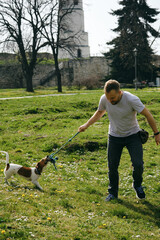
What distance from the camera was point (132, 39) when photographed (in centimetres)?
3862

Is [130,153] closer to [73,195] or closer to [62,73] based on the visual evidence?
[73,195]

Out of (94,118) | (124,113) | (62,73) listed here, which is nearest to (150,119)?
(124,113)

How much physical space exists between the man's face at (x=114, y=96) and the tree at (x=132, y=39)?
112ft

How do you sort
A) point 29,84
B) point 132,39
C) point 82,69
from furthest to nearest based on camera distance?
point 82,69, point 132,39, point 29,84

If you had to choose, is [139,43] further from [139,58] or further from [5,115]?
[5,115]

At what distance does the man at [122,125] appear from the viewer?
436cm

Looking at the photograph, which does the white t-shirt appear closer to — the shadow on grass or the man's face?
the man's face

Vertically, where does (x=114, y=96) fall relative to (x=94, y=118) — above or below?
above

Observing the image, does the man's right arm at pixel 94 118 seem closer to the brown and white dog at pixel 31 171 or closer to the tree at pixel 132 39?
the brown and white dog at pixel 31 171

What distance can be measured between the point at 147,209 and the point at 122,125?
4.56 feet

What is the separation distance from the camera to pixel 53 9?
93.8 feet

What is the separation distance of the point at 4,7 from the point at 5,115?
1797 cm

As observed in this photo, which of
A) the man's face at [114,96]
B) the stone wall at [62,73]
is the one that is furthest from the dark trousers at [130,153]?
the stone wall at [62,73]

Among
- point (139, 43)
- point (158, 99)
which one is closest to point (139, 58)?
point (139, 43)
